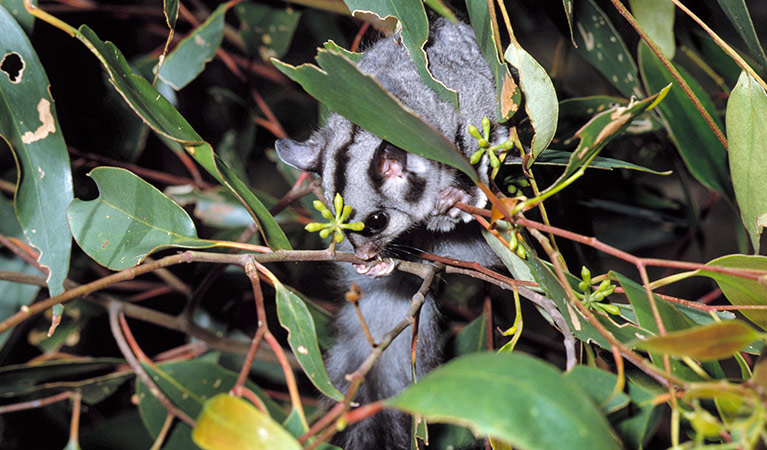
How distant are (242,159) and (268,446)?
1.87 meters

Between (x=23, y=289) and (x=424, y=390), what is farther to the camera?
(x=23, y=289)

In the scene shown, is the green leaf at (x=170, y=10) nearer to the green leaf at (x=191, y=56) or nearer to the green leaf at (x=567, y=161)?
the green leaf at (x=191, y=56)

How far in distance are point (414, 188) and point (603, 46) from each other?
2.36 feet

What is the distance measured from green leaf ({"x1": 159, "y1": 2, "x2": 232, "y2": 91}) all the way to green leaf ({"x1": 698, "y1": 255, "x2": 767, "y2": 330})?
5.02ft

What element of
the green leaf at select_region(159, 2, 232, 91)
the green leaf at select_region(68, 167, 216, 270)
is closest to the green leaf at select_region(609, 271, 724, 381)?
the green leaf at select_region(68, 167, 216, 270)

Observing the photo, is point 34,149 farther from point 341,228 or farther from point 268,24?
point 268,24

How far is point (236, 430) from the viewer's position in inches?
→ 32.9

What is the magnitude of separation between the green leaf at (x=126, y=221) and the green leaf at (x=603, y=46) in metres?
1.27

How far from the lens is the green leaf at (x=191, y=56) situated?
1.88 m

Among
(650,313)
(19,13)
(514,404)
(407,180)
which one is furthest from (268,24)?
(514,404)

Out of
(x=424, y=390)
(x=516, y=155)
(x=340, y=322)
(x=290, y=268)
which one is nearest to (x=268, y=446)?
(x=424, y=390)

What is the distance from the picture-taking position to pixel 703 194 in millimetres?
4027

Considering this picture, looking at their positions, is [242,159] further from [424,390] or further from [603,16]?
[424,390]

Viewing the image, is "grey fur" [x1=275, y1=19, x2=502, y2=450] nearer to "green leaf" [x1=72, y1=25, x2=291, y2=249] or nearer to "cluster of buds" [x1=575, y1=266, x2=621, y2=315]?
"green leaf" [x1=72, y1=25, x2=291, y2=249]
